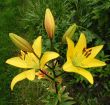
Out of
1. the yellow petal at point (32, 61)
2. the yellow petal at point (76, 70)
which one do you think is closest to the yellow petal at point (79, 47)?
the yellow petal at point (76, 70)

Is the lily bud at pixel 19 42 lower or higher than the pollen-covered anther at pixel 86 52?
higher

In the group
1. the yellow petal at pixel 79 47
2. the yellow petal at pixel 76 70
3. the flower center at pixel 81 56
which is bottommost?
the yellow petal at pixel 76 70

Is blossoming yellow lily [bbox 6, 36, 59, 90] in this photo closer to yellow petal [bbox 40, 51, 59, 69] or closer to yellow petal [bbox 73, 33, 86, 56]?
yellow petal [bbox 40, 51, 59, 69]

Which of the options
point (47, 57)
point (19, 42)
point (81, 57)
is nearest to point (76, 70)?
point (81, 57)

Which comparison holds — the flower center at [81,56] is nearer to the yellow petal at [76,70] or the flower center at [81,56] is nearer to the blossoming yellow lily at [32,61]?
the yellow petal at [76,70]

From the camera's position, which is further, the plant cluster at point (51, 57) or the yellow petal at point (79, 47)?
the yellow petal at point (79, 47)

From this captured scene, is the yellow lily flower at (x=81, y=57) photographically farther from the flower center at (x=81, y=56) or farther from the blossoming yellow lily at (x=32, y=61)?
the blossoming yellow lily at (x=32, y=61)

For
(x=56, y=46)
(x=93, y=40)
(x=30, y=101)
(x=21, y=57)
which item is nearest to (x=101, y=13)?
(x=93, y=40)

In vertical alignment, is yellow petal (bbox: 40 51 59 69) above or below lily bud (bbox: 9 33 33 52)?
below

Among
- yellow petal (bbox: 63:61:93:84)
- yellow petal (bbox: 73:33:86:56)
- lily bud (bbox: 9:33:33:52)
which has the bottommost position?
yellow petal (bbox: 63:61:93:84)

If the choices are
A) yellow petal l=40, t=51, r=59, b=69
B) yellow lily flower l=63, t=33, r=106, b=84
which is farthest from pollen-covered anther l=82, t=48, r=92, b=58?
yellow petal l=40, t=51, r=59, b=69

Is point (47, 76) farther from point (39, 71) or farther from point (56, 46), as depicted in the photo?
point (56, 46)

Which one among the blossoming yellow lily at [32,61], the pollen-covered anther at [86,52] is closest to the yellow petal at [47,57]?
the blossoming yellow lily at [32,61]

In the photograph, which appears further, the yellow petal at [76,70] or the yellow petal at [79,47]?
the yellow petal at [79,47]
